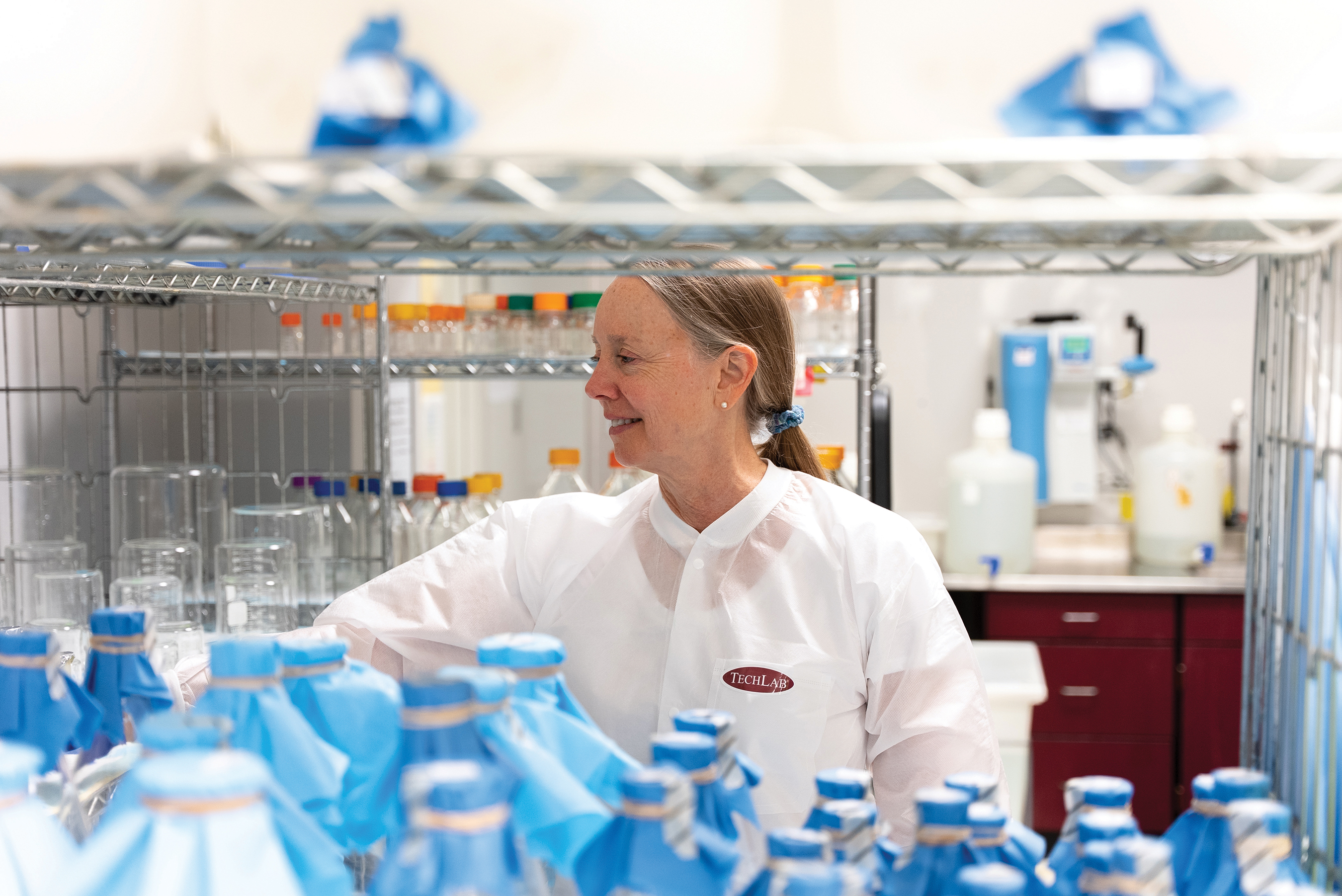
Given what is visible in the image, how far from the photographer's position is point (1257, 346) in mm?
1031

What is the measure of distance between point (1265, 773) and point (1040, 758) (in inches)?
115

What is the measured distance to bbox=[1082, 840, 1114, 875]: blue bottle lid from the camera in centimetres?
60

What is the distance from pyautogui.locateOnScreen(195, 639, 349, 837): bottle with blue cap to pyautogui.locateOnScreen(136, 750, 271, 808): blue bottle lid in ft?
0.53

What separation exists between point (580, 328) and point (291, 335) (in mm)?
736

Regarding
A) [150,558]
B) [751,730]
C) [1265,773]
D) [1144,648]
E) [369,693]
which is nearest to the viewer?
[369,693]

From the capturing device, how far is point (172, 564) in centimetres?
211

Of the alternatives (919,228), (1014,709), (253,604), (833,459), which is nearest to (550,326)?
(833,459)

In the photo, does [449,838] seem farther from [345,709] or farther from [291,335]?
[291,335]

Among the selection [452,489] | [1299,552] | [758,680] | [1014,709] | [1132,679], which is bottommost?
[1132,679]

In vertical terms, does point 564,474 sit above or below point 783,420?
below

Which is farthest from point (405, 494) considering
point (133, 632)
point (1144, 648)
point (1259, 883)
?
point (1144, 648)

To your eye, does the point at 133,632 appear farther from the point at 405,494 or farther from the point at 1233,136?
the point at 405,494

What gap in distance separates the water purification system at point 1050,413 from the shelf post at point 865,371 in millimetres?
1933

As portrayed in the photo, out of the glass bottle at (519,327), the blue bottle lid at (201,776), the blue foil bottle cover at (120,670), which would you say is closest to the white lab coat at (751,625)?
the blue foil bottle cover at (120,670)
